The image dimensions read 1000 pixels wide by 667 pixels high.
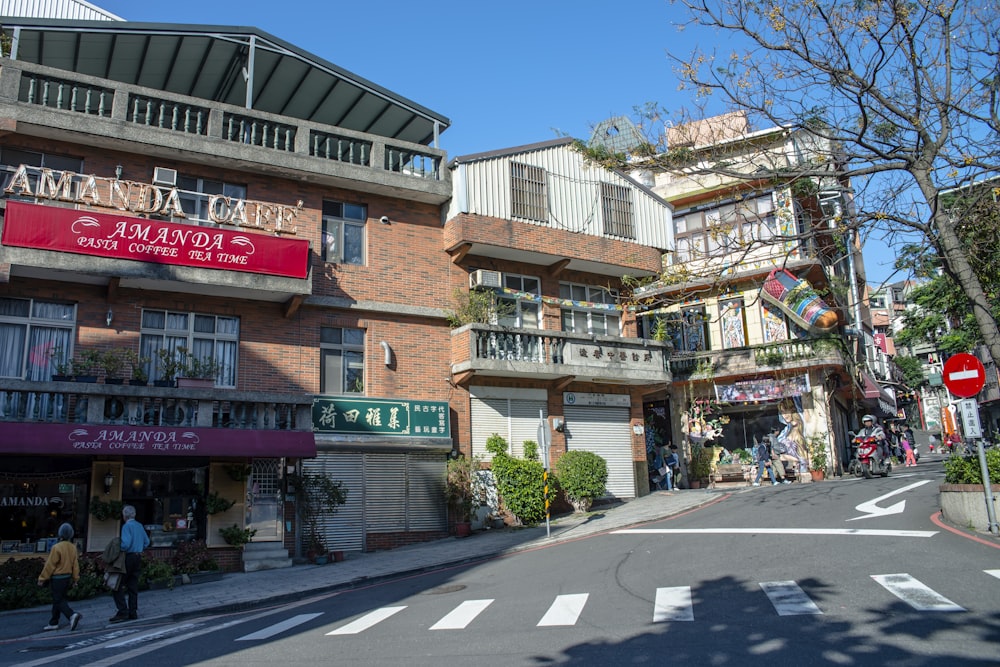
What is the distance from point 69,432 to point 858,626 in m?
13.1

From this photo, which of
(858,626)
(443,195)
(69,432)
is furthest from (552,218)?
(858,626)

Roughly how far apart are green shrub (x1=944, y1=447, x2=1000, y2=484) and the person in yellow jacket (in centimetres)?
1409

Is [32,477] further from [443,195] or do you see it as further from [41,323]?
[443,195]

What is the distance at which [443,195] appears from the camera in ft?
69.3

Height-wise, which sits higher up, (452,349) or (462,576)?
(452,349)

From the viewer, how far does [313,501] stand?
17.5 m

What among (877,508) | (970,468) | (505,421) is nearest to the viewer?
(970,468)

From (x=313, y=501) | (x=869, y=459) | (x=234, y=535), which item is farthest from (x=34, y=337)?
(x=869, y=459)

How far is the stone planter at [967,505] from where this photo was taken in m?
12.5

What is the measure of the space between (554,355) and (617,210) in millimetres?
5711

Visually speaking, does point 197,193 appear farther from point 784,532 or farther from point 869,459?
point 869,459

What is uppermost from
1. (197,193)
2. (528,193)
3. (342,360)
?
(528,193)

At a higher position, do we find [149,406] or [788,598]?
[149,406]

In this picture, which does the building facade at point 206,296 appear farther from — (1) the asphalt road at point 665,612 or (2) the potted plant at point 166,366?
Result: (1) the asphalt road at point 665,612
